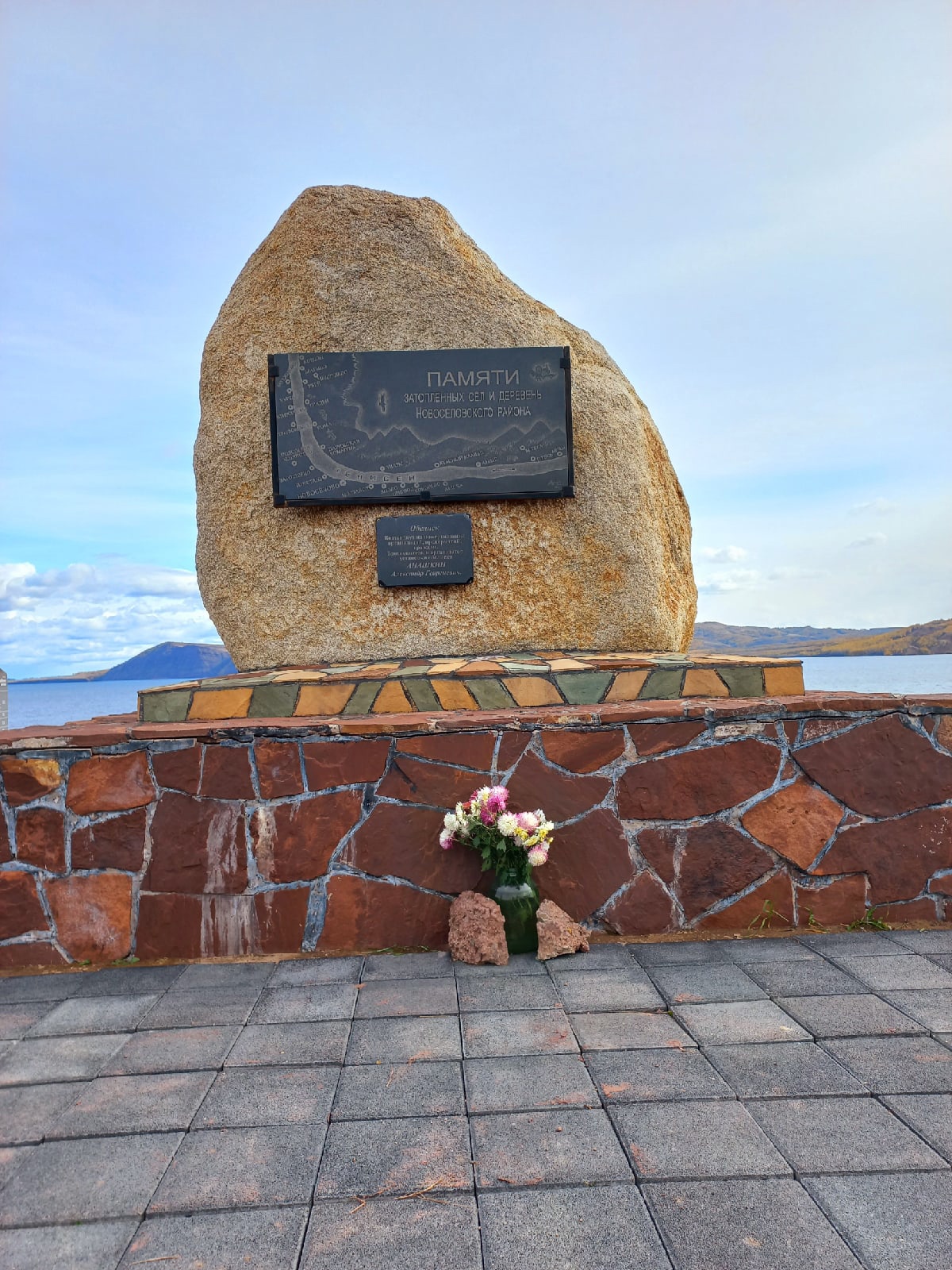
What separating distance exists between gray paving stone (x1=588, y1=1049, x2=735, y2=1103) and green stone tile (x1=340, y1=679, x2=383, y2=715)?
6.52ft

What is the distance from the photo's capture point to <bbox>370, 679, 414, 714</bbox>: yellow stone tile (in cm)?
399

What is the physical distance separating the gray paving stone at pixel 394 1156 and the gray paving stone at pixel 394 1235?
1.8 inches

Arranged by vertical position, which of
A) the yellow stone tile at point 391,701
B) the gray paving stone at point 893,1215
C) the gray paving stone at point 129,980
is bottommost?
the gray paving stone at point 129,980

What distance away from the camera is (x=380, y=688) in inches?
158

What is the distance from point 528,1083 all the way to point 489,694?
1.98 meters

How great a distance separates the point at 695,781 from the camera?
3602 millimetres

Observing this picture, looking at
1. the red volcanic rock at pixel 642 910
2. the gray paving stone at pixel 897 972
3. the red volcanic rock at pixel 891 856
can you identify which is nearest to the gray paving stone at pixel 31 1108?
the red volcanic rock at pixel 642 910

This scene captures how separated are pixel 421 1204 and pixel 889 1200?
962 mm

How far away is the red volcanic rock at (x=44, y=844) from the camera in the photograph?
3539mm

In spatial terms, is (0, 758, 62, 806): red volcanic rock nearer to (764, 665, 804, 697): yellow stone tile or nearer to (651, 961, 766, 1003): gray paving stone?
(651, 961, 766, 1003): gray paving stone

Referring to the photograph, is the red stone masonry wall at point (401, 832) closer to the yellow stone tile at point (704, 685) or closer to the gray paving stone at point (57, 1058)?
the yellow stone tile at point (704, 685)

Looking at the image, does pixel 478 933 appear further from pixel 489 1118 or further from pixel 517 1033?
pixel 489 1118

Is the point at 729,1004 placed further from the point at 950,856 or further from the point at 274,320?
the point at 274,320

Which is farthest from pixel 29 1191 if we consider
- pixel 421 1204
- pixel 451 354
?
pixel 451 354
